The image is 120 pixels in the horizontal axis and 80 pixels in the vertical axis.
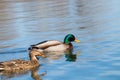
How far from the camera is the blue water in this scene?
582 inches

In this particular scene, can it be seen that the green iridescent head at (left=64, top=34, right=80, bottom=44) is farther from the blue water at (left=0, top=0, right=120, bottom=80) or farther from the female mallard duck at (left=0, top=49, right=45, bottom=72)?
the female mallard duck at (left=0, top=49, right=45, bottom=72)

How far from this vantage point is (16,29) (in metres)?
25.8

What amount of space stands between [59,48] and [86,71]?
17.3 ft

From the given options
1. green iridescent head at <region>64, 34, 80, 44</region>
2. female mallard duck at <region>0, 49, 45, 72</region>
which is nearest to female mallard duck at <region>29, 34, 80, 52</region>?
green iridescent head at <region>64, 34, 80, 44</region>

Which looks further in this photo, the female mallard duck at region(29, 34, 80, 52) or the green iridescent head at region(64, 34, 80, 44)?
the green iridescent head at region(64, 34, 80, 44)

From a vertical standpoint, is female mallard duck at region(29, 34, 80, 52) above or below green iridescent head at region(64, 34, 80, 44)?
below

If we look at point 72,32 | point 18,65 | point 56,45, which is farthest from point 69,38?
point 18,65

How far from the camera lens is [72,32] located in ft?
77.4

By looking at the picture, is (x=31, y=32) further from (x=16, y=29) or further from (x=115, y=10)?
(x=115, y=10)

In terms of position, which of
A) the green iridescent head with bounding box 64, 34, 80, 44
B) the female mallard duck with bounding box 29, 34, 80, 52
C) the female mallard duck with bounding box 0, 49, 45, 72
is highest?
the green iridescent head with bounding box 64, 34, 80, 44

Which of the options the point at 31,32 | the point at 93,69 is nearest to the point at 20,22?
the point at 31,32

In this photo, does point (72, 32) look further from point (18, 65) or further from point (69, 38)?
point (18, 65)

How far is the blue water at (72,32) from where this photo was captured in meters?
14.8

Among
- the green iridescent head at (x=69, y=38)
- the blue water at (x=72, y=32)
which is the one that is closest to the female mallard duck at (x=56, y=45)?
the green iridescent head at (x=69, y=38)
